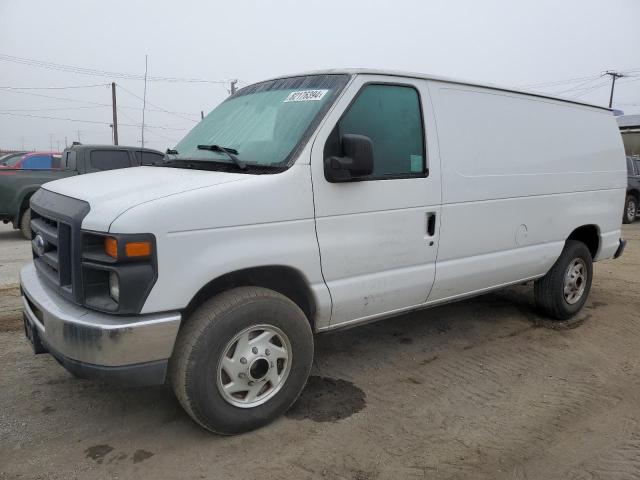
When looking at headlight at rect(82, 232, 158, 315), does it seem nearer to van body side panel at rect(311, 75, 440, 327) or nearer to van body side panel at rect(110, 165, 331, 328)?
van body side panel at rect(110, 165, 331, 328)

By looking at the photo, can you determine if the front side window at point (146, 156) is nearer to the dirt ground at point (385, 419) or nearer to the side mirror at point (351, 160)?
the dirt ground at point (385, 419)

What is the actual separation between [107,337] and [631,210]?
15.2 m

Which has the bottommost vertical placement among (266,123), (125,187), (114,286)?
(114,286)

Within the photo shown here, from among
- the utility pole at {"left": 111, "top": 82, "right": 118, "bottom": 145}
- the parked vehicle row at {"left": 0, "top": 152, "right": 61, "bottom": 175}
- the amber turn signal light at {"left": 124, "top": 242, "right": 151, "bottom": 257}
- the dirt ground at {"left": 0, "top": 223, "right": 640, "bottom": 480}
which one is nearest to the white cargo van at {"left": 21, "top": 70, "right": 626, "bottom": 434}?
the amber turn signal light at {"left": 124, "top": 242, "right": 151, "bottom": 257}

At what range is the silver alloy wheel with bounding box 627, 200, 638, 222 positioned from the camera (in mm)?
14062

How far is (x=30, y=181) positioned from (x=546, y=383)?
30.6 ft

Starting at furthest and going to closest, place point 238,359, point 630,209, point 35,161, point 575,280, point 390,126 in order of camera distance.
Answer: point 35,161 < point 630,209 < point 575,280 < point 390,126 < point 238,359

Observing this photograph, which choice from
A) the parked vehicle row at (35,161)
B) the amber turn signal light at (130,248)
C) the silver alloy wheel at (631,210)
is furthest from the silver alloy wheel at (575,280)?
the parked vehicle row at (35,161)

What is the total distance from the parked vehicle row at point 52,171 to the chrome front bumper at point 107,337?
7.29 meters

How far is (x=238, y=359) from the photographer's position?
2848 millimetres

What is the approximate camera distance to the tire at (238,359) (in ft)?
8.80

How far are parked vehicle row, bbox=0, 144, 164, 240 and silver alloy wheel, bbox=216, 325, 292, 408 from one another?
7327mm

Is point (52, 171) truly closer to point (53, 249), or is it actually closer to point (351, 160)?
point (53, 249)

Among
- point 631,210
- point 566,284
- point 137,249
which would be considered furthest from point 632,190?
point 137,249
